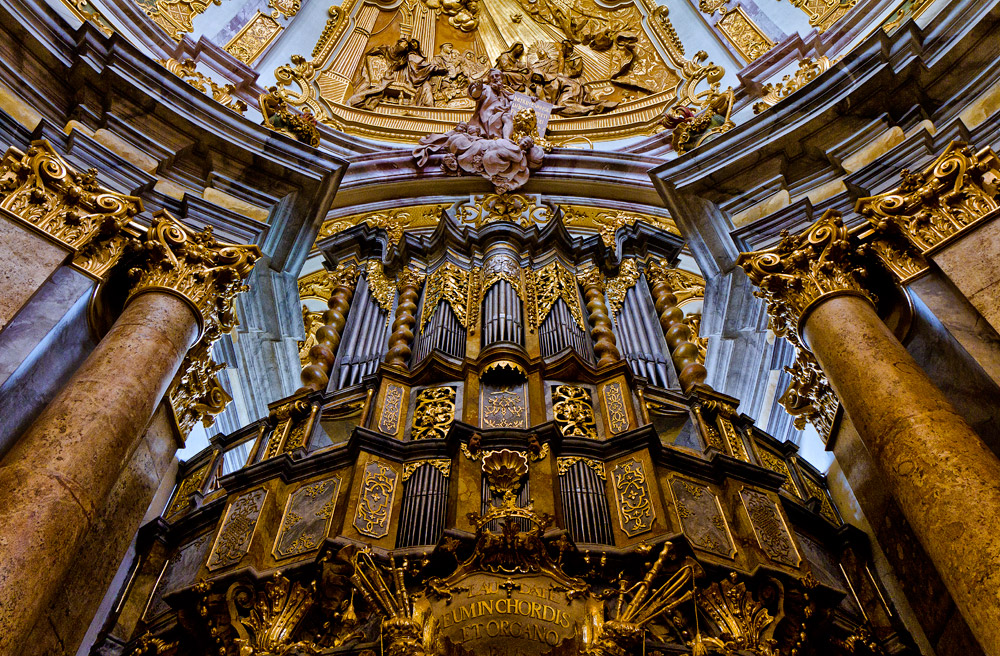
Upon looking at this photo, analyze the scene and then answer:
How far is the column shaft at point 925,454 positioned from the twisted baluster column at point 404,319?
14.1 ft

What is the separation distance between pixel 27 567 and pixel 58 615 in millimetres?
1597

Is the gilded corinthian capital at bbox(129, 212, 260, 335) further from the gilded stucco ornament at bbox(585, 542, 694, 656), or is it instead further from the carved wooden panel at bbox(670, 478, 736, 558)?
the carved wooden panel at bbox(670, 478, 736, 558)

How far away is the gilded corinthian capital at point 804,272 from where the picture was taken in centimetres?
631

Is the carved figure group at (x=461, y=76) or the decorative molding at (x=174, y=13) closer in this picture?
the decorative molding at (x=174, y=13)

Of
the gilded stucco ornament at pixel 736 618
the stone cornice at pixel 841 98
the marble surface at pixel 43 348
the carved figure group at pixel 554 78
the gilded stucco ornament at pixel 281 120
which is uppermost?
the carved figure group at pixel 554 78

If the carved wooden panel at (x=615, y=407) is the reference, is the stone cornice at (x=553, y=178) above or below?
above

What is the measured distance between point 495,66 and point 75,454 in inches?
530

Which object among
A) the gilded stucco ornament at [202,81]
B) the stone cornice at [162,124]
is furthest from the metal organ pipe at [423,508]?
the gilded stucco ornament at [202,81]

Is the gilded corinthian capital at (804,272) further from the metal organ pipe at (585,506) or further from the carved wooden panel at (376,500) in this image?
the carved wooden panel at (376,500)

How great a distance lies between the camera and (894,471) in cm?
470

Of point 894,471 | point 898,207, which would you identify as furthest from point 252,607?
Result: point 898,207

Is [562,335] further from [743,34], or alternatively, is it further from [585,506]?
[743,34]

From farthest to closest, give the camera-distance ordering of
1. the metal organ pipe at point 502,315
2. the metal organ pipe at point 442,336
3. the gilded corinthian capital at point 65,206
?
the metal organ pipe at point 442,336, the metal organ pipe at point 502,315, the gilded corinthian capital at point 65,206

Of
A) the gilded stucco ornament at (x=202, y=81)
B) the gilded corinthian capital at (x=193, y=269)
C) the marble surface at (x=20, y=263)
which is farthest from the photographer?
the gilded stucco ornament at (x=202, y=81)
